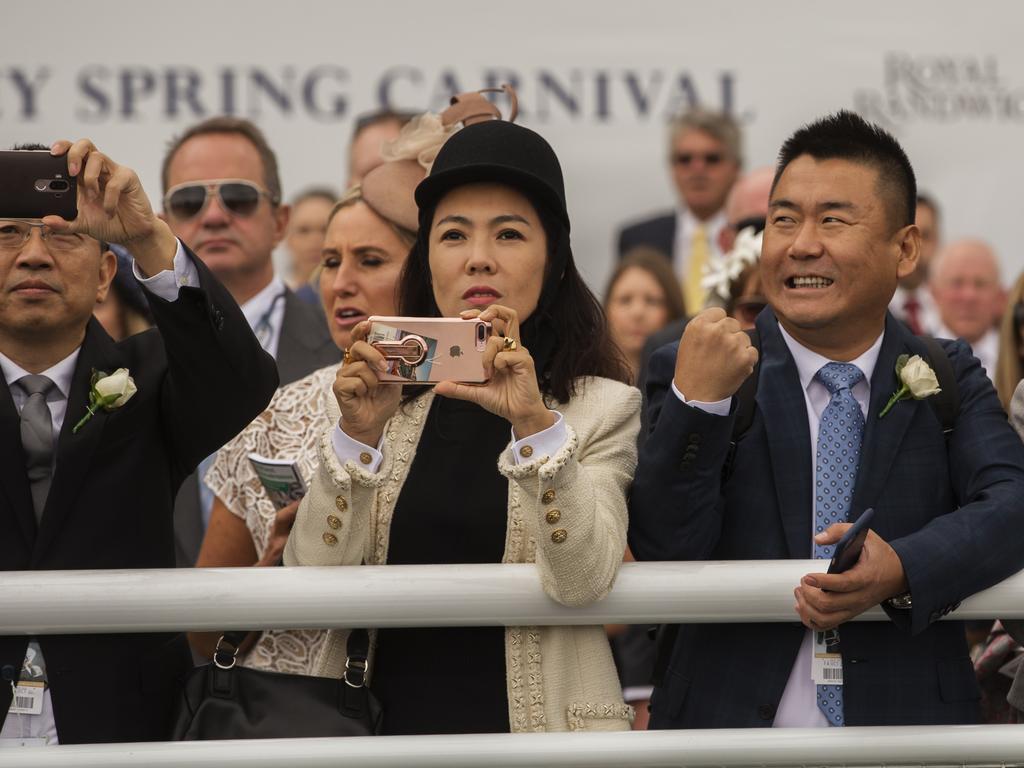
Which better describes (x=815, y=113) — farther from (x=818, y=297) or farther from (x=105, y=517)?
(x=105, y=517)

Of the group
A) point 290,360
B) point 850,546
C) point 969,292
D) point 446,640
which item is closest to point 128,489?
point 446,640

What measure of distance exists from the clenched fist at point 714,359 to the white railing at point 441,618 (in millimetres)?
305

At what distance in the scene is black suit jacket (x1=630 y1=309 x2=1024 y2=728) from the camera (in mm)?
2785

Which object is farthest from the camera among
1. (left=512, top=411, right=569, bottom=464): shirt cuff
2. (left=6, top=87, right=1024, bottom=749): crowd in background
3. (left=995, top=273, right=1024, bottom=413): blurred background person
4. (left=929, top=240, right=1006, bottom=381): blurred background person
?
(left=929, top=240, right=1006, bottom=381): blurred background person

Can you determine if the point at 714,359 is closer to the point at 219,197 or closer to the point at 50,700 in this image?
the point at 50,700

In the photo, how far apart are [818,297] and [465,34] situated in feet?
14.6

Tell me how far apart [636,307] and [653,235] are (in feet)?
3.76

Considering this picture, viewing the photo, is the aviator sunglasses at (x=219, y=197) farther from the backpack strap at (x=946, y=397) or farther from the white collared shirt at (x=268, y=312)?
the backpack strap at (x=946, y=397)

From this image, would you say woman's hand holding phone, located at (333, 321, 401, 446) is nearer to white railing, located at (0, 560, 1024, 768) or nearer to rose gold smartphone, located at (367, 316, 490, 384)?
rose gold smartphone, located at (367, 316, 490, 384)

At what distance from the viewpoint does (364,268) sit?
3967mm

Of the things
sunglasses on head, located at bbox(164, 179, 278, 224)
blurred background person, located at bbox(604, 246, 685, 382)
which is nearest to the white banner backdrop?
blurred background person, located at bbox(604, 246, 685, 382)

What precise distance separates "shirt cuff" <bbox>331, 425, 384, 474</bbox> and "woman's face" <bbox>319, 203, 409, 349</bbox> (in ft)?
3.58

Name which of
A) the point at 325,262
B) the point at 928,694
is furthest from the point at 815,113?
the point at 928,694

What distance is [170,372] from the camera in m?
3.06
